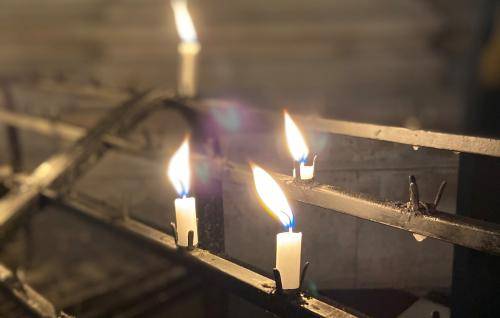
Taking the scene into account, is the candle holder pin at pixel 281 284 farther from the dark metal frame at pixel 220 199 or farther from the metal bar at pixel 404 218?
the metal bar at pixel 404 218

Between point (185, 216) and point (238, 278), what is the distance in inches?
14.7

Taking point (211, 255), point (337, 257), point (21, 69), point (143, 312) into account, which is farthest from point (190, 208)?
point (21, 69)

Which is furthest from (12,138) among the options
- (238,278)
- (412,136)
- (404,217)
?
(404,217)

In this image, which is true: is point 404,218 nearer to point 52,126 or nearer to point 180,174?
point 180,174

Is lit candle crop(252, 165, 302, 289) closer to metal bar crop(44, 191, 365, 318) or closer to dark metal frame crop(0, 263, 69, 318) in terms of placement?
metal bar crop(44, 191, 365, 318)

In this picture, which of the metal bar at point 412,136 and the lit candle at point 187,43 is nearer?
the metal bar at point 412,136

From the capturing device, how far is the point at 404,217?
1.50 m

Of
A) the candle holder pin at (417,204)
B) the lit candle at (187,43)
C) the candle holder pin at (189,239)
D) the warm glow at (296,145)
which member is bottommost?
the candle holder pin at (189,239)

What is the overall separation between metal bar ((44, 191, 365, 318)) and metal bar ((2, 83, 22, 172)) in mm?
2278

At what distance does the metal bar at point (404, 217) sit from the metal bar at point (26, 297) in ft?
4.07

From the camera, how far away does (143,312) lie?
3283 mm

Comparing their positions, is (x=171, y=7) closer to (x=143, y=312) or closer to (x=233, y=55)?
(x=233, y=55)

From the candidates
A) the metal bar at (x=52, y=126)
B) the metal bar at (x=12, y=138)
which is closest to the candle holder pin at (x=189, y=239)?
the metal bar at (x=52, y=126)

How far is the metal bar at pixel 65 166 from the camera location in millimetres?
2429
